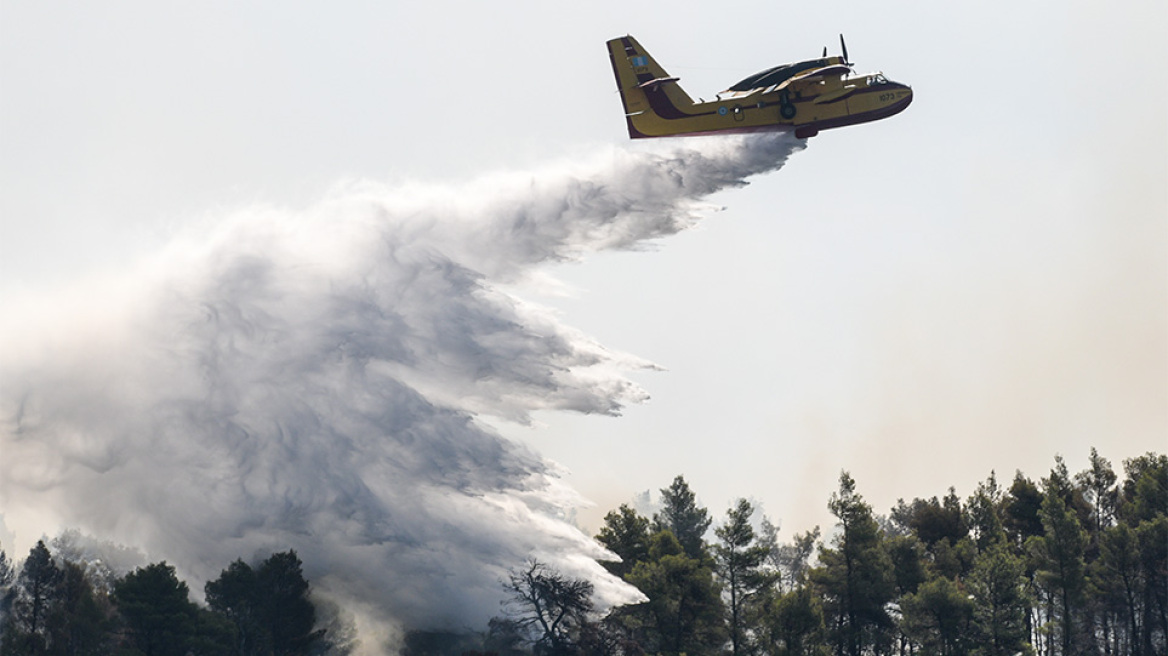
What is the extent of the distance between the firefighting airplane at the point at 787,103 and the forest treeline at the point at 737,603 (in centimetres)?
1924

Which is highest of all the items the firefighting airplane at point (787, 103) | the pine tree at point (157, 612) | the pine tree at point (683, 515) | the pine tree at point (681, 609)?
the firefighting airplane at point (787, 103)

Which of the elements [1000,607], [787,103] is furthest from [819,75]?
[1000,607]

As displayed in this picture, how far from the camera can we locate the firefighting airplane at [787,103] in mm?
54125

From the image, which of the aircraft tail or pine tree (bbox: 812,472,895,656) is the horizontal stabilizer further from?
pine tree (bbox: 812,472,895,656)

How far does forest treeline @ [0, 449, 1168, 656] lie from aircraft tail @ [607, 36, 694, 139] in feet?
64.2

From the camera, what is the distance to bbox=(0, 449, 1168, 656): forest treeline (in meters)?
53.5

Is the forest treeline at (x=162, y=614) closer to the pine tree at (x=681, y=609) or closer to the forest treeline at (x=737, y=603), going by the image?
the forest treeline at (x=737, y=603)

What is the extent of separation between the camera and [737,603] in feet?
192

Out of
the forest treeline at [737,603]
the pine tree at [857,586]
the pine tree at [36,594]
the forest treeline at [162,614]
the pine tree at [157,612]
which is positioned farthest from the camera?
the pine tree at [857,586]

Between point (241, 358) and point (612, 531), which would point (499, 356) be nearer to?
point (241, 358)

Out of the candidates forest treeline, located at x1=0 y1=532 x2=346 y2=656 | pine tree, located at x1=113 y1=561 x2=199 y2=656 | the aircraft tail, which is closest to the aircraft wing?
the aircraft tail

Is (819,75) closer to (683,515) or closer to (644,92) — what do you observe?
(644,92)

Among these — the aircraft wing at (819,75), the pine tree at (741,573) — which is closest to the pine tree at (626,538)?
the pine tree at (741,573)

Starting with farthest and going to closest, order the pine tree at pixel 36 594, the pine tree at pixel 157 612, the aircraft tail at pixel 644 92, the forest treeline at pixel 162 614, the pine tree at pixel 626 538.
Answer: the pine tree at pixel 626 538 → the pine tree at pixel 36 594 → the aircraft tail at pixel 644 92 → the forest treeline at pixel 162 614 → the pine tree at pixel 157 612
